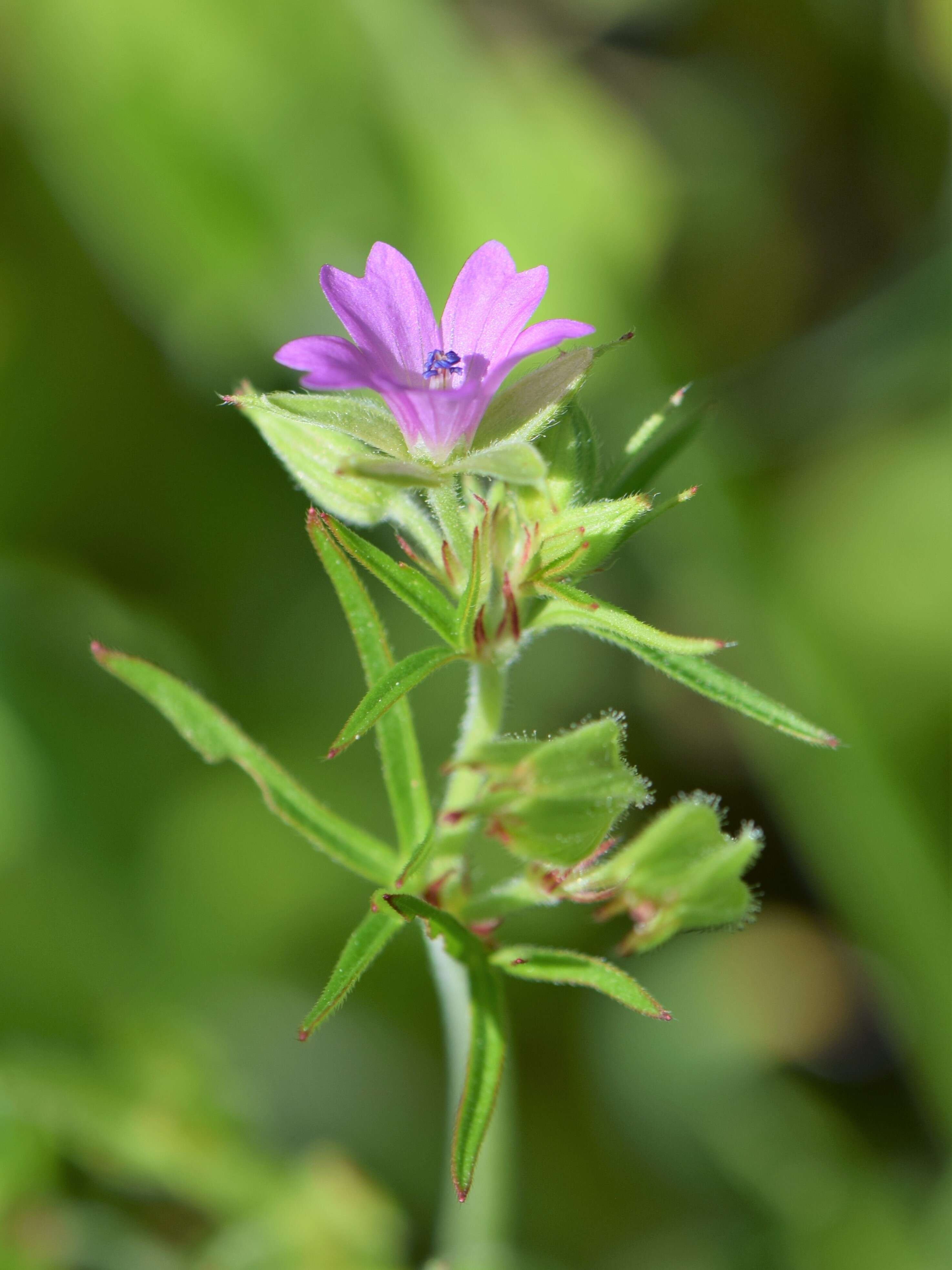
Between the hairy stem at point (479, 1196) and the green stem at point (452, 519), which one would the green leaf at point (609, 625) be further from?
the hairy stem at point (479, 1196)

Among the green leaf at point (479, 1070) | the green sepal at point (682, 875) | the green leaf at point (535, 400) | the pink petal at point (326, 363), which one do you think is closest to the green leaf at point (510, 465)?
the green leaf at point (535, 400)

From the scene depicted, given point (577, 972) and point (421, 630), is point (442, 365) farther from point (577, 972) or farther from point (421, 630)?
point (421, 630)

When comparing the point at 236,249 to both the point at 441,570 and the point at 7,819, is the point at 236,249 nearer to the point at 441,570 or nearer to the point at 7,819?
the point at 7,819

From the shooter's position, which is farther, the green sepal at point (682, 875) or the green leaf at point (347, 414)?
the green sepal at point (682, 875)

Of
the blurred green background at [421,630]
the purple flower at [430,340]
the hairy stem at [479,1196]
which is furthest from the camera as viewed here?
the blurred green background at [421,630]

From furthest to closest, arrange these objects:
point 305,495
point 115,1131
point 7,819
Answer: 1. point 305,495
2. point 7,819
3. point 115,1131

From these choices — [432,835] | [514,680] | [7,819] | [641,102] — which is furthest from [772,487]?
[432,835]

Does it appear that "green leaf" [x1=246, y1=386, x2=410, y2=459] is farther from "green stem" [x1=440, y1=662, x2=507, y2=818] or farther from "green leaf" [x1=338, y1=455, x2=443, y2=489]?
"green stem" [x1=440, y1=662, x2=507, y2=818]
